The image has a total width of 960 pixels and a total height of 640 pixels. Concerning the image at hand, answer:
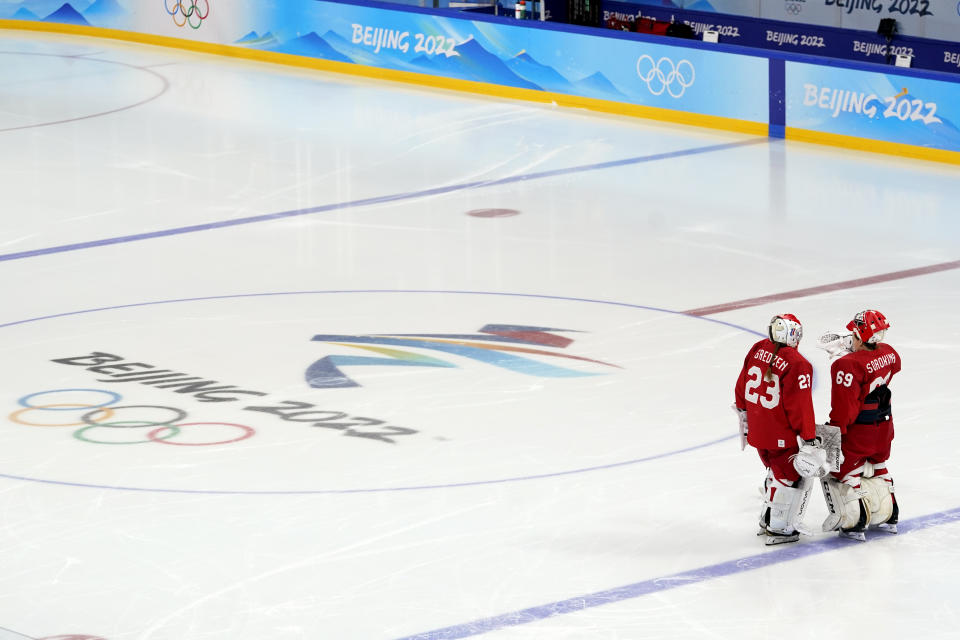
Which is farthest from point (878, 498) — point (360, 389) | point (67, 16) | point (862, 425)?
point (67, 16)

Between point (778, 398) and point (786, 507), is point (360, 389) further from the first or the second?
point (778, 398)

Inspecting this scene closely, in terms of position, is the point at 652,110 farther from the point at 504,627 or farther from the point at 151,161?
the point at 504,627

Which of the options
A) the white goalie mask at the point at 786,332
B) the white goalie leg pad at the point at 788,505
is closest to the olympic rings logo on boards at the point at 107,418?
the white goalie leg pad at the point at 788,505

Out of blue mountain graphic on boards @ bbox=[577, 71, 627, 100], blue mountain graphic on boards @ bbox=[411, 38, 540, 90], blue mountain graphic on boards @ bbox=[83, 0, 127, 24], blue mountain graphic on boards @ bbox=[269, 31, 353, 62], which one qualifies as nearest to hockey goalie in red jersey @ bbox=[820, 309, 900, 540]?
blue mountain graphic on boards @ bbox=[577, 71, 627, 100]

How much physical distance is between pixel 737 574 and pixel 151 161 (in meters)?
11.6

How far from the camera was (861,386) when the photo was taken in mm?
6891

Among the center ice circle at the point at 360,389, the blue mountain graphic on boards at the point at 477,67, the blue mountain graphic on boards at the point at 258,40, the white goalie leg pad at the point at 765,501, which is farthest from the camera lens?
the blue mountain graphic on boards at the point at 258,40

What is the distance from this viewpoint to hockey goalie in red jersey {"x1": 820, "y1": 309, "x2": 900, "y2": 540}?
690 cm

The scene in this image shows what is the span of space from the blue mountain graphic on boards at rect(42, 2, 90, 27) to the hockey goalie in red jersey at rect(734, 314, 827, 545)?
20.6 meters

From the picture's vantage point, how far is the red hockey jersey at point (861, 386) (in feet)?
22.5

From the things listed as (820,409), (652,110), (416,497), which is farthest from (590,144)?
(416,497)

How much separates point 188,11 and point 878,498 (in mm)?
18991

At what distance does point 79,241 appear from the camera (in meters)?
13.8

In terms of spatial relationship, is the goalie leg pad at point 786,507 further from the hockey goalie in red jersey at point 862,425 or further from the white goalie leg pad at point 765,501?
the hockey goalie in red jersey at point 862,425
